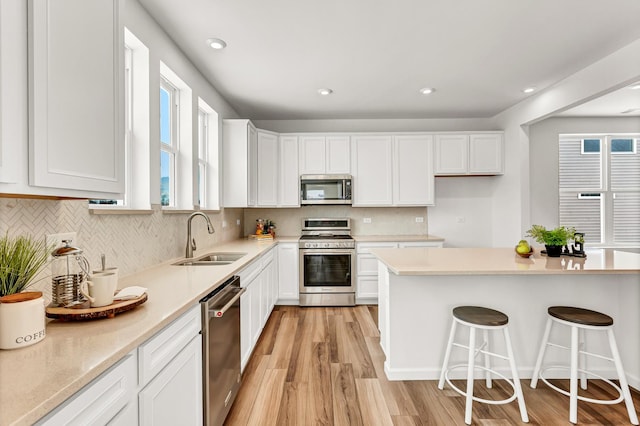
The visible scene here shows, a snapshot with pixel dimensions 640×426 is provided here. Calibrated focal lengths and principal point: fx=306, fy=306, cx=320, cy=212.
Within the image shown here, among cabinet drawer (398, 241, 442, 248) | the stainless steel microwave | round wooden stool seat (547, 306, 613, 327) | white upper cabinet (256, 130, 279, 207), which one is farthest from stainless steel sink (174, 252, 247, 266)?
round wooden stool seat (547, 306, 613, 327)

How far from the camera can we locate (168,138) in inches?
104

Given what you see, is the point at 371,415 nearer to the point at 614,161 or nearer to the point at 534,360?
the point at 534,360

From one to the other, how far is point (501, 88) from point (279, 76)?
2539 millimetres

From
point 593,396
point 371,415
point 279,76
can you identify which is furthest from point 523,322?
point 279,76

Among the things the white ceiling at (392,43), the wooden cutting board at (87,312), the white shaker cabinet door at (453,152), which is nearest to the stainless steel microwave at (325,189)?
the white ceiling at (392,43)

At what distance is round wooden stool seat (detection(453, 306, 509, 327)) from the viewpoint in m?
1.92

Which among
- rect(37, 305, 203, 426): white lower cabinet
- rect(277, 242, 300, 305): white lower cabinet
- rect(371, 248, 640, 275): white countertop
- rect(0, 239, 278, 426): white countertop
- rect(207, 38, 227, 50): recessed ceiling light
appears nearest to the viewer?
rect(0, 239, 278, 426): white countertop

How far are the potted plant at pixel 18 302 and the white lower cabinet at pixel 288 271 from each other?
3.15 m

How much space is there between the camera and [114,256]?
1791 mm

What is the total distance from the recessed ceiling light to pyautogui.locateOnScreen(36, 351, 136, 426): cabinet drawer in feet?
7.61

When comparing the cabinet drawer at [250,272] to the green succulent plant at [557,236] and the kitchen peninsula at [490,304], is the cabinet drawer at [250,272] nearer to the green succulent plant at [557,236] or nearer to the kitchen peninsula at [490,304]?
the kitchen peninsula at [490,304]

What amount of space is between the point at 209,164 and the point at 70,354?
2.98 metres

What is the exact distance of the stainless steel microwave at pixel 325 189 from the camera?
14.4 feet

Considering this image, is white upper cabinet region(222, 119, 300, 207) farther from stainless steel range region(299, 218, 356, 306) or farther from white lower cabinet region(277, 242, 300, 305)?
stainless steel range region(299, 218, 356, 306)
